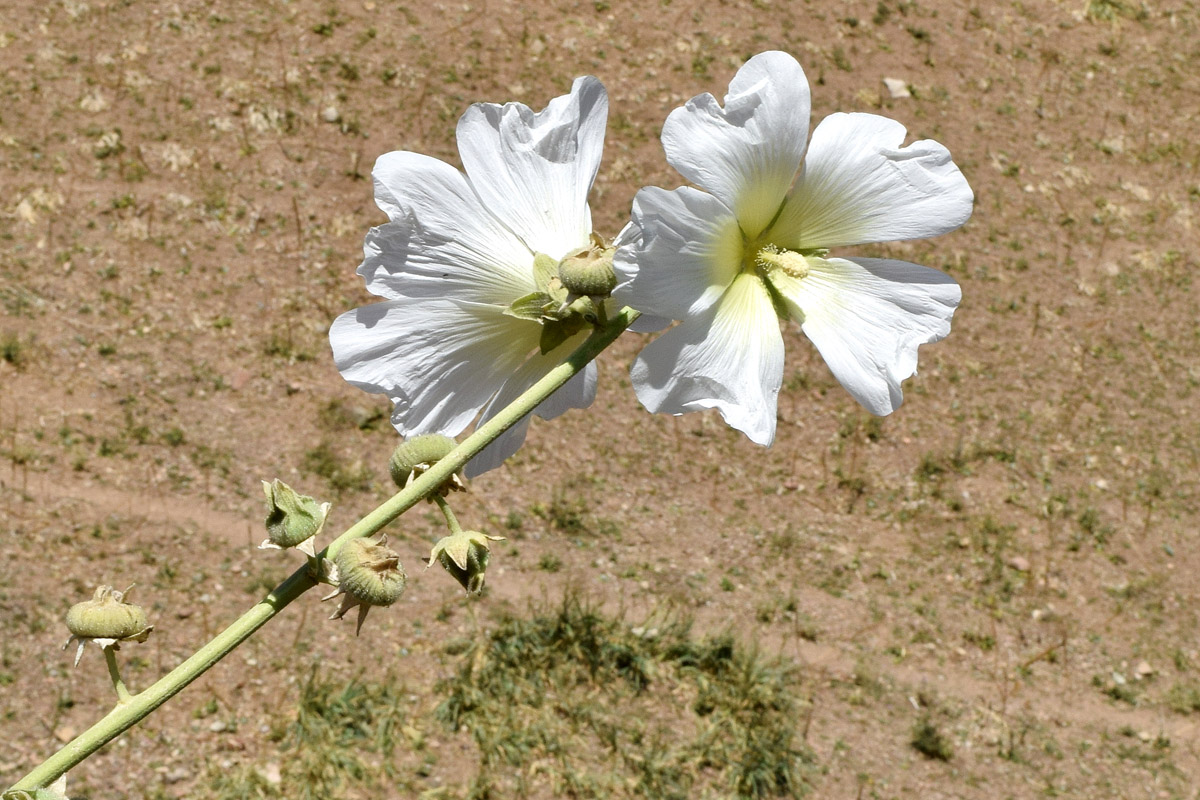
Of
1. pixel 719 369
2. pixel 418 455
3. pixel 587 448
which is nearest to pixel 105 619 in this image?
pixel 418 455

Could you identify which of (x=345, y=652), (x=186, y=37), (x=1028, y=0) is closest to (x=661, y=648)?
(x=345, y=652)

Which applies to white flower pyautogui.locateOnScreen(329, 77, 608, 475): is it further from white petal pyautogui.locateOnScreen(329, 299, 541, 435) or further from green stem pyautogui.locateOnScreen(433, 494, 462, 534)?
green stem pyautogui.locateOnScreen(433, 494, 462, 534)

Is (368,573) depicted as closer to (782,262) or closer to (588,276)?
(588,276)

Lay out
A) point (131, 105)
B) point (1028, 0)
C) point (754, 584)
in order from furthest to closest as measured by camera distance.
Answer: point (1028, 0)
point (131, 105)
point (754, 584)

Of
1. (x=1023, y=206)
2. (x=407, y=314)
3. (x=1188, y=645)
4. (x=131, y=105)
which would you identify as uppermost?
(x=407, y=314)

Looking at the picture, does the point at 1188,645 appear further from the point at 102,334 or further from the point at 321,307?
the point at 102,334

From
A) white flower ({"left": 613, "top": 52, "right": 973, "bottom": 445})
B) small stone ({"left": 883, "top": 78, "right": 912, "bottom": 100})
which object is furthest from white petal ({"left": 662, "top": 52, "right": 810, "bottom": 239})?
small stone ({"left": 883, "top": 78, "right": 912, "bottom": 100})
